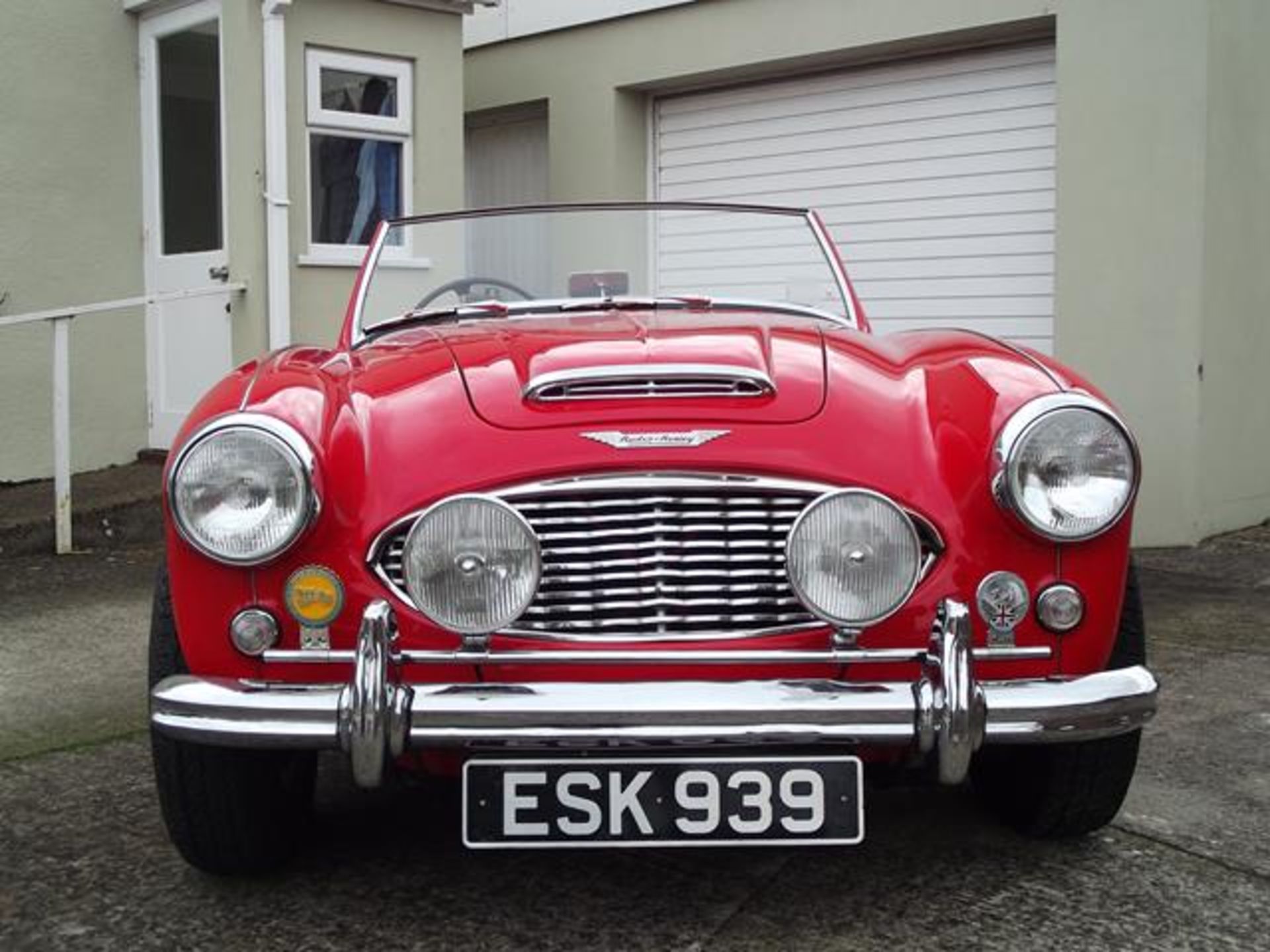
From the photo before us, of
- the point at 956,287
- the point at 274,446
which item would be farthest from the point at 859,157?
the point at 274,446

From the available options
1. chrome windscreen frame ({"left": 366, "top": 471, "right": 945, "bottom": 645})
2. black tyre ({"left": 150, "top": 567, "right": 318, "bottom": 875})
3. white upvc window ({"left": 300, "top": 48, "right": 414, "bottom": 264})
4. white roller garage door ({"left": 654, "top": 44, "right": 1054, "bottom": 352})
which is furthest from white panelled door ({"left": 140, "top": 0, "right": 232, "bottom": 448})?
chrome windscreen frame ({"left": 366, "top": 471, "right": 945, "bottom": 645})

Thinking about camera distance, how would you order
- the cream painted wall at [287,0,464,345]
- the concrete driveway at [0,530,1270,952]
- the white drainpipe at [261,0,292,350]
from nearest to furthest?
the concrete driveway at [0,530,1270,952] → the white drainpipe at [261,0,292,350] → the cream painted wall at [287,0,464,345]

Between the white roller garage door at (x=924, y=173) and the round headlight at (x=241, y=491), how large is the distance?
541cm

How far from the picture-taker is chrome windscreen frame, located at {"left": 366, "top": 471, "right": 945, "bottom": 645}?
7.71 feet

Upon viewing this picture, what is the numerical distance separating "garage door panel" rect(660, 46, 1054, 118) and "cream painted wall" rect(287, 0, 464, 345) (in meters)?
1.44

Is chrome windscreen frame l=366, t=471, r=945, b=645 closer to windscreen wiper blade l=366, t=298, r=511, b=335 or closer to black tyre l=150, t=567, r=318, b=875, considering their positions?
black tyre l=150, t=567, r=318, b=875

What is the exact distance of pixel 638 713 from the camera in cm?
219

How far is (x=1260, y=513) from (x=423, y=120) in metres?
4.69

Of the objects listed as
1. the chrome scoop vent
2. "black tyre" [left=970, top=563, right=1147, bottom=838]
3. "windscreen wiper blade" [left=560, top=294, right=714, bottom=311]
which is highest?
"windscreen wiper blade" [left=560, top=294, right=714, bottom=311]

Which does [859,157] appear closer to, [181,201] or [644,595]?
[181,201]

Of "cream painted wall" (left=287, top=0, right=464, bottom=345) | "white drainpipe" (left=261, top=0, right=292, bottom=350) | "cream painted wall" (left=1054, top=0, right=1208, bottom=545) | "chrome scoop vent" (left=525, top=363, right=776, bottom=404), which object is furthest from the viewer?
"cream painted wall" (left=287, top=0, right=464, bottom=345)

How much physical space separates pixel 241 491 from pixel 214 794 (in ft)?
1.76

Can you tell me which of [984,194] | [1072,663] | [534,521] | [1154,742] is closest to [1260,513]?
[984,194]

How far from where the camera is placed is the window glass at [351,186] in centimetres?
752
